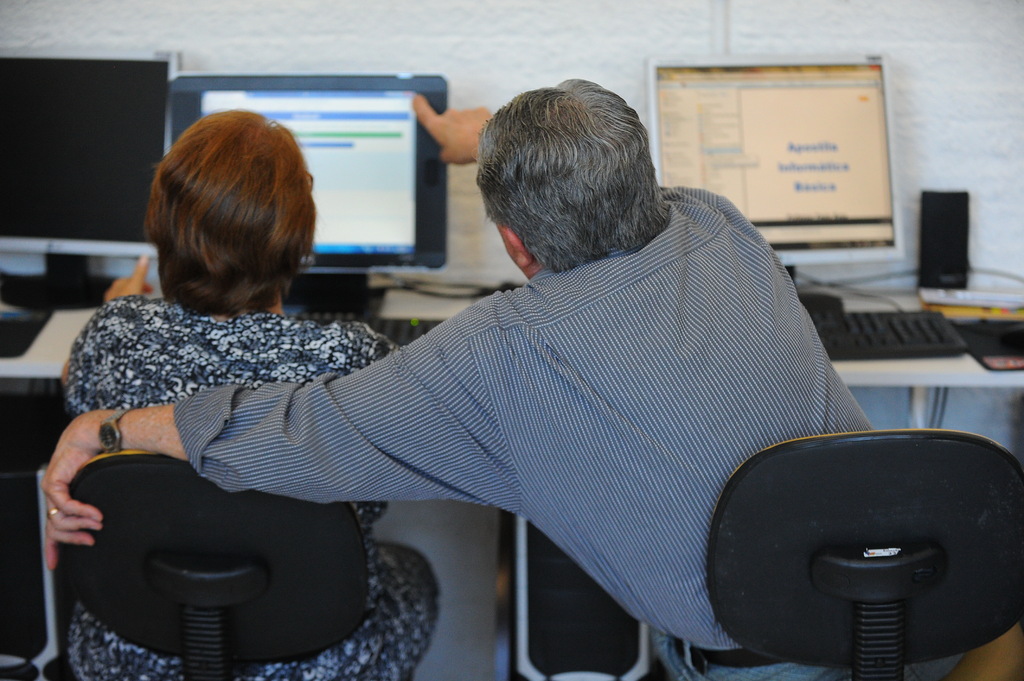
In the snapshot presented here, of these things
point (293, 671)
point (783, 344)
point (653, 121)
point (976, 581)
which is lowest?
point (293, 671)

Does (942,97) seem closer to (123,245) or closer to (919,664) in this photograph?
(919,664)

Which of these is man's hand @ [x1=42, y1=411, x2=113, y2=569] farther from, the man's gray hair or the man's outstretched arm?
the man's gray hair

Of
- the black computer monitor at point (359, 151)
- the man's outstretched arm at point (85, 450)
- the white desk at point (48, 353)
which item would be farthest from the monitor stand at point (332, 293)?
→ the man's outstretched arm at point (85, 450)

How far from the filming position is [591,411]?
3.60ft

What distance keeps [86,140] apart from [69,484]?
1099 mm

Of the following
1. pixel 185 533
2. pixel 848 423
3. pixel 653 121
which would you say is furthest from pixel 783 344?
pixel 653 121

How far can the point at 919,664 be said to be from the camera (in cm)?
129

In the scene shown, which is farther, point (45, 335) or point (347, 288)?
point (347, 288)

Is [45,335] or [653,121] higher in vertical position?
[653,121]

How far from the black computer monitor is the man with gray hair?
84 centimetres

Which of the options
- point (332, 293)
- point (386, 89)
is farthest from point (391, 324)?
point (386, 89)

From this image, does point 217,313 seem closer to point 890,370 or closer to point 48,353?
point 48,353

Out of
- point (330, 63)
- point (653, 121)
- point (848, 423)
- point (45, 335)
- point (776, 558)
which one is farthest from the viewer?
point (330, 63)

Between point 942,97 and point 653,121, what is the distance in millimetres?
658
